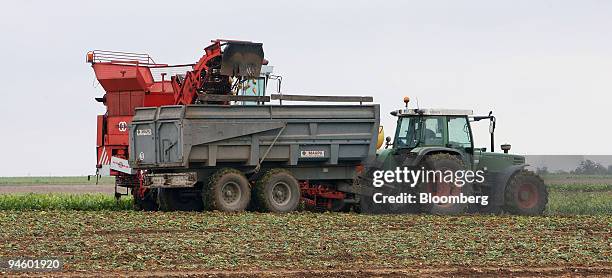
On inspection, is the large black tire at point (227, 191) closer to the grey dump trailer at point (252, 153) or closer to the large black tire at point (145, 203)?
the grey dump trailer at point (252, 153)

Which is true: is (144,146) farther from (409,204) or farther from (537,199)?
(537,199)

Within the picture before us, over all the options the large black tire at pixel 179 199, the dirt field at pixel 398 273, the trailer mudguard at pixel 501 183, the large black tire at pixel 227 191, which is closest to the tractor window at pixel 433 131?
the trailer mudguard at pixel 501 183

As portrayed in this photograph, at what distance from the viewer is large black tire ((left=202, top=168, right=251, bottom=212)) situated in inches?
875

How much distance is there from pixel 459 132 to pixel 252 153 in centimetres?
453

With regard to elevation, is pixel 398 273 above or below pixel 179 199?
below

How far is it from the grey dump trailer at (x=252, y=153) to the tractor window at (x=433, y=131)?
1333 mm

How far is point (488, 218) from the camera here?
69.7 feet

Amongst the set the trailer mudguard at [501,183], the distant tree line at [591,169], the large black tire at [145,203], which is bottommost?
the large black tire at [145,203]

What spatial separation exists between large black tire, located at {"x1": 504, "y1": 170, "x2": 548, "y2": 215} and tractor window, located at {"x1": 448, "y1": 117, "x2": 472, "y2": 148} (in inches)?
50.2

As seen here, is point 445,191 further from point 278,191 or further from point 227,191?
point 227,191

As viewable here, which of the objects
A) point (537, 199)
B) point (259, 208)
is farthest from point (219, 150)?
point (537, 199)

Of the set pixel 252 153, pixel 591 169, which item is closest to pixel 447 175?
pixel 252 153

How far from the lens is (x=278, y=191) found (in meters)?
23.1

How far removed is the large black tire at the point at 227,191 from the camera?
22.2 meters
